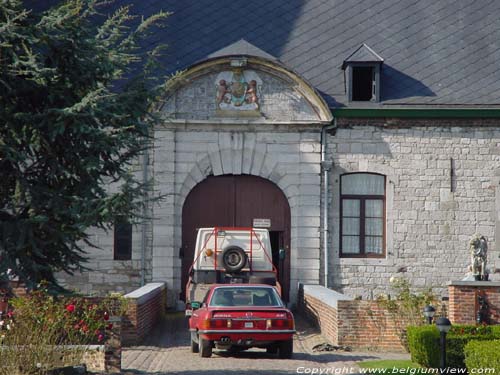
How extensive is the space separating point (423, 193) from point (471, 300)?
6.90m

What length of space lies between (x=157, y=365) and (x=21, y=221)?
12.3 feet

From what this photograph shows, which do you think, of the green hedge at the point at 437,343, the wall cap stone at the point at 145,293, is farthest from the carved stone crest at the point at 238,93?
the green hedge at the point at 437,343

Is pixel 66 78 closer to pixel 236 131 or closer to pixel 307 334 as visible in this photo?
pixel 307 334

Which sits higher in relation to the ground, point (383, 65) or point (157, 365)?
point (383, 65)

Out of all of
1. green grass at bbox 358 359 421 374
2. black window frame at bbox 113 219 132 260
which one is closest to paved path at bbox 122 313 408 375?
green grass at bbox 358 359 421 374

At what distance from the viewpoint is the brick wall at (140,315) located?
57.4 feet

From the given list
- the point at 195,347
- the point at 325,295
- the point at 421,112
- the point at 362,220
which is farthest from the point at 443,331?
the point at 421,112

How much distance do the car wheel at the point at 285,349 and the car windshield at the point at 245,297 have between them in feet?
2.13

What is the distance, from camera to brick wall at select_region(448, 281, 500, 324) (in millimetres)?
17500

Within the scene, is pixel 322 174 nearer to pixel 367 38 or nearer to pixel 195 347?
pixel 367 38

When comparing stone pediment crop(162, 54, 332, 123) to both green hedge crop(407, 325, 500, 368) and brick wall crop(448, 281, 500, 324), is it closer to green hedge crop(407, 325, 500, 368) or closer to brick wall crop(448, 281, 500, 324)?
brick wall crop(448, 281, 500, 324)

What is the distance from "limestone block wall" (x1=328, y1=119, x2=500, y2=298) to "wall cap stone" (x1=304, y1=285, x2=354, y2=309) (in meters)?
1.93

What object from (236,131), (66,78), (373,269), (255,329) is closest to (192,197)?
(236,131)

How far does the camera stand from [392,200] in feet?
79.2
